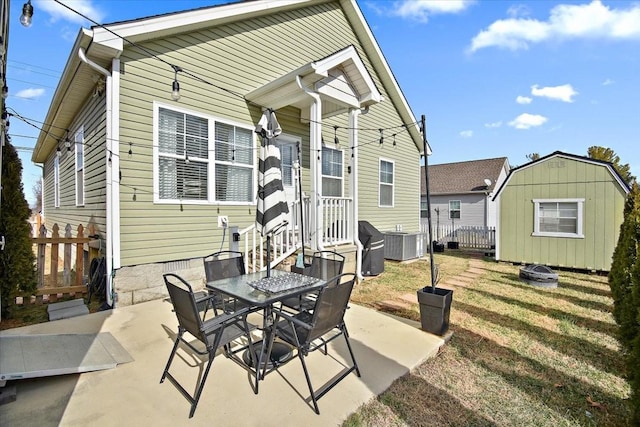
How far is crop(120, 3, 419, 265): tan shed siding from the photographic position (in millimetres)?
4770

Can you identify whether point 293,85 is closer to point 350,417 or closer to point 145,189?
point 145,189

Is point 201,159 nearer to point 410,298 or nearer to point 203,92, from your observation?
point 203,92

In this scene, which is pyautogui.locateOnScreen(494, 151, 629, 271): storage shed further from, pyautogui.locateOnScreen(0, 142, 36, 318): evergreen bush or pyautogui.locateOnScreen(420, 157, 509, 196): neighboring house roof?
pyautogui.locateOnScreen(0, 142, 36, 318): evergreen bush

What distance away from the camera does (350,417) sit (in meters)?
2.16

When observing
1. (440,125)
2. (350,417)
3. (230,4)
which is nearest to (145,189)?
(230,4)

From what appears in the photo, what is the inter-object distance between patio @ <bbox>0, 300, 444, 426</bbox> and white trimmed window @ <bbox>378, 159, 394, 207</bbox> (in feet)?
22.3

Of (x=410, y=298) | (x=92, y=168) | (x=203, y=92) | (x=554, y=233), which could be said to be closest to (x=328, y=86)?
(x=203, y=92)

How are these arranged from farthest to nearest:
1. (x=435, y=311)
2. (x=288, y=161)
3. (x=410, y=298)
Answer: (x=288, y=161)
(x=410, y=298)
(x=435, y=311)

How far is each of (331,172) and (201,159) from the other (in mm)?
3639

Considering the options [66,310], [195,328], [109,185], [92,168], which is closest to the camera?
[195,328]

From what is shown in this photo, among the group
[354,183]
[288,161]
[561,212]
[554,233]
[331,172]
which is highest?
[288,161]

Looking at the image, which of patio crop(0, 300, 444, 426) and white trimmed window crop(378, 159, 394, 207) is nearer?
patio crop(0, 300, 444, 426)

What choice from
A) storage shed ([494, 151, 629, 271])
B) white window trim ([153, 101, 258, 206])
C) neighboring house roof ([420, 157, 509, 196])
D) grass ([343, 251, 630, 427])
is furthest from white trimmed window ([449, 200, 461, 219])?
white window trim ([153, 101, 258, 206])

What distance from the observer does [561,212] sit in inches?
317
